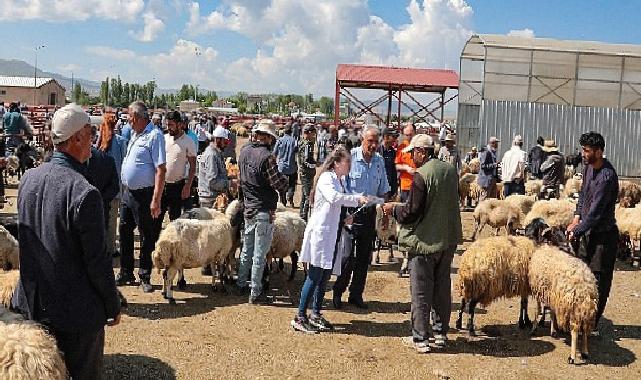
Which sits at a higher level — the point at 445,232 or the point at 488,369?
the point at 445,232

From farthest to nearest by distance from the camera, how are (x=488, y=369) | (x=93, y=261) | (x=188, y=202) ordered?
(x=188, y=202) → (x=488, y=369) → (x=93, y=261)

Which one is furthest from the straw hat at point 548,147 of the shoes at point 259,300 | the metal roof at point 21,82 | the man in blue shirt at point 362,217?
the metal roof at point 21,82

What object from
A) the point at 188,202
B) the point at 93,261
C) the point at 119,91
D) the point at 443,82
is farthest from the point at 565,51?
the point at 119,91

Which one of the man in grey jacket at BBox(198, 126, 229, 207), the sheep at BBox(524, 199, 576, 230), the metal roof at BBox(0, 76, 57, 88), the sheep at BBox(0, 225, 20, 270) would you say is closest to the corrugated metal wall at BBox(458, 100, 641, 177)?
the sheep at BBox(524, 199, 576, 230)

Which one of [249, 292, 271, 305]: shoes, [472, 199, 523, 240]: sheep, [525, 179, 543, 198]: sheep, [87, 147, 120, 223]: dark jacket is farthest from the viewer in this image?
[525, 179, 543, 198]: sheep

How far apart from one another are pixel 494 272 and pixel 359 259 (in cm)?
169

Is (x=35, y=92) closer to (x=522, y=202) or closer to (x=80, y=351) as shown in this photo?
(x=522, y=202)

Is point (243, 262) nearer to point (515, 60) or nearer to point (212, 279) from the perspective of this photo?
point (212, 279)

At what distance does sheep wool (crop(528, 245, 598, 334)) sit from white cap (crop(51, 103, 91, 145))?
4.46 m

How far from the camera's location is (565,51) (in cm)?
2322

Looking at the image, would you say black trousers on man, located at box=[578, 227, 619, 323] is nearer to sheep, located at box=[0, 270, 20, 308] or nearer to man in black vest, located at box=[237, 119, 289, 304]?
man in black vest, located at box=[237, 119, 289, 304]

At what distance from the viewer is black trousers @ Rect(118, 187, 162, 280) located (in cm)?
676

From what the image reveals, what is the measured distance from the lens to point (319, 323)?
618cm

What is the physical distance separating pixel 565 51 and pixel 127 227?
819 inches
